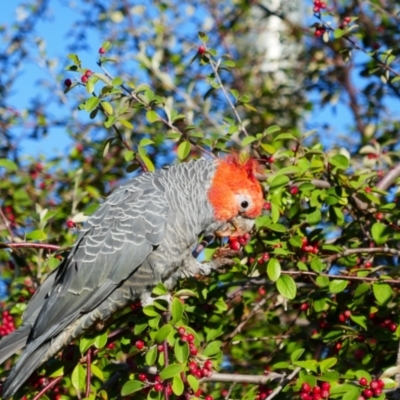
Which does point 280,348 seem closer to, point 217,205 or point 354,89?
point 217,205

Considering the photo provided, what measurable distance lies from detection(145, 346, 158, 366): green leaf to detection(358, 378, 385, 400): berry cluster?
2.83 ft

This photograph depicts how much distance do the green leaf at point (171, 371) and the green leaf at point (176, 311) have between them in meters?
0.21

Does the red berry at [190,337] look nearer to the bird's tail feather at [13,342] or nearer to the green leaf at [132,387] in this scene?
the green leaf at [132,387]

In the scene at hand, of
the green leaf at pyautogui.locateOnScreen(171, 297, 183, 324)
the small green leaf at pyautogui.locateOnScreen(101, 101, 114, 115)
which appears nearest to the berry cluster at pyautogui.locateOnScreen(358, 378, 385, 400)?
the green leaf at pyautogui.locateOnScreen(171, 297, 183, 324)

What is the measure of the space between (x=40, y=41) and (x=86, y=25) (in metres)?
1.36

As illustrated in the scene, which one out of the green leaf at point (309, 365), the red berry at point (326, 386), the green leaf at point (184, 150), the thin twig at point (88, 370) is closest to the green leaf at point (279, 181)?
the green leaf at point (184, 150)

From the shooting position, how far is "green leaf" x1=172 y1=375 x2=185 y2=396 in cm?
279

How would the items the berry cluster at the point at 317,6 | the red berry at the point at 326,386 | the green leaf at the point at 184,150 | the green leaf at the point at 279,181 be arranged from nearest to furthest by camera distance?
the red berry at the point at 326,386, the green leaf at the point at 279,181, the green leaf at the point at 184,150, the berry cluster at the point at 317,6

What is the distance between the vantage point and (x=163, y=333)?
9.50 ft

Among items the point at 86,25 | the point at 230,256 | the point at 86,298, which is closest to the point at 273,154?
the point at 230,256

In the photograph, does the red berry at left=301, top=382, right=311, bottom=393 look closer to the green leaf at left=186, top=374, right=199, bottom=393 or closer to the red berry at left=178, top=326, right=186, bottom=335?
the green leaf at left=186, top=374, right=199, bottom=393

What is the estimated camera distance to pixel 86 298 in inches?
143

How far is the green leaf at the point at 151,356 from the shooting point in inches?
115

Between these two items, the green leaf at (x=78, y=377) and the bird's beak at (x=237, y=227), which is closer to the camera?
the green leaf at (x=78, y=377)
